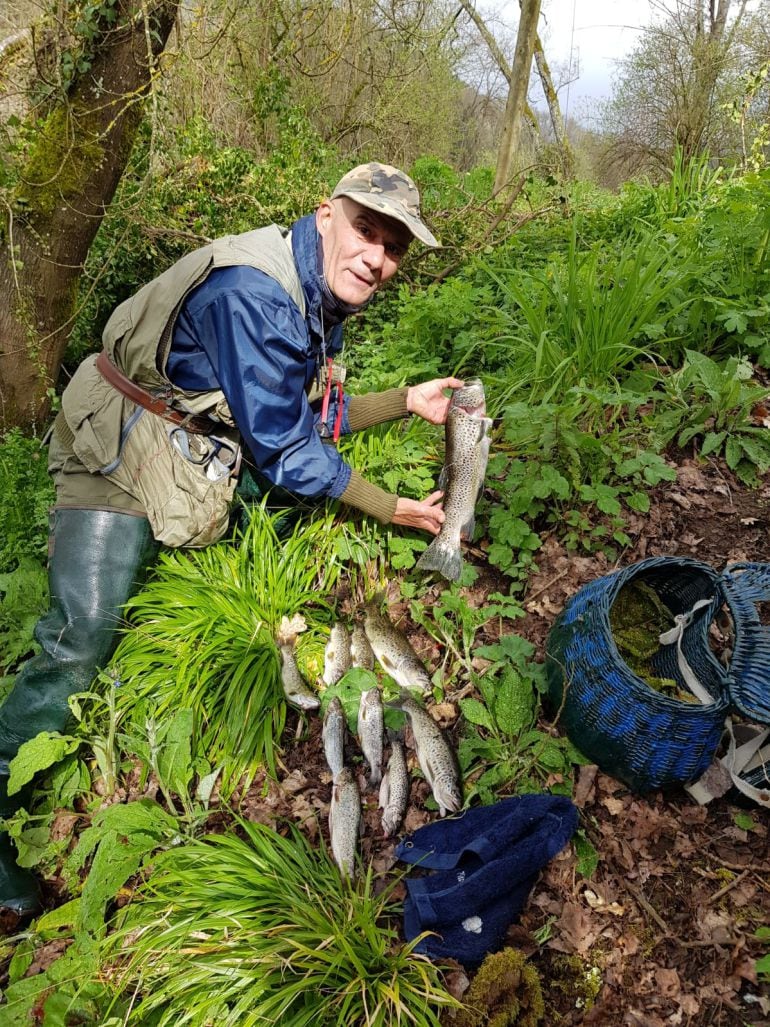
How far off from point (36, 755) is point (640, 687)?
8.49ft

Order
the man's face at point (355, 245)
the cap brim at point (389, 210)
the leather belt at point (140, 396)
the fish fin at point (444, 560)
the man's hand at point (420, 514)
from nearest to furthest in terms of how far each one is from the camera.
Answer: the cap brim at point (389, 210) < the man's face at point (355, 245) < the leather belt at point (140, 396) < the fish fin at point (444, 560) < the man's hand at point (420, 514)

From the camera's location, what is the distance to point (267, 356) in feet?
8.63

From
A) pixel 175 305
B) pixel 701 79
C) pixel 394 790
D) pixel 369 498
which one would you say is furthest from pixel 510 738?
pixel 701 79

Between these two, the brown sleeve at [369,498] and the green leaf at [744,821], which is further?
the brown sleeve at [369,498]

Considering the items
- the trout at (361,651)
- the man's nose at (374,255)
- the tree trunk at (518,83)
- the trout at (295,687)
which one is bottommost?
the trout at (295,687)

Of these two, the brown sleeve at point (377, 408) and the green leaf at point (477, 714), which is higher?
the brown sleeve at point (377, 408)

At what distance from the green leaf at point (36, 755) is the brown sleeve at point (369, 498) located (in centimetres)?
176

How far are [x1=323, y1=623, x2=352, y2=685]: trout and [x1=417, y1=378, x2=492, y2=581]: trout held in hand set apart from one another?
592mm

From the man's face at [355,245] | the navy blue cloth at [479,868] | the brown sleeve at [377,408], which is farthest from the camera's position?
the brown sleeve at [377,408]

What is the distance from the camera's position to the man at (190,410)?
2.64 meters

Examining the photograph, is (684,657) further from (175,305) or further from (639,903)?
(175,305)

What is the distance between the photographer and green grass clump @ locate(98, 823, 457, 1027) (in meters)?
1.89

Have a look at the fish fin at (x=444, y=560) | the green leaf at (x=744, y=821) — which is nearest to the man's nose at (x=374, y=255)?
the fish fin at (x=444, y=560)

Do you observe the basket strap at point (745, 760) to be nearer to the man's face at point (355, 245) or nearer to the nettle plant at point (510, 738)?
the nettle plant at point (510, 738)
